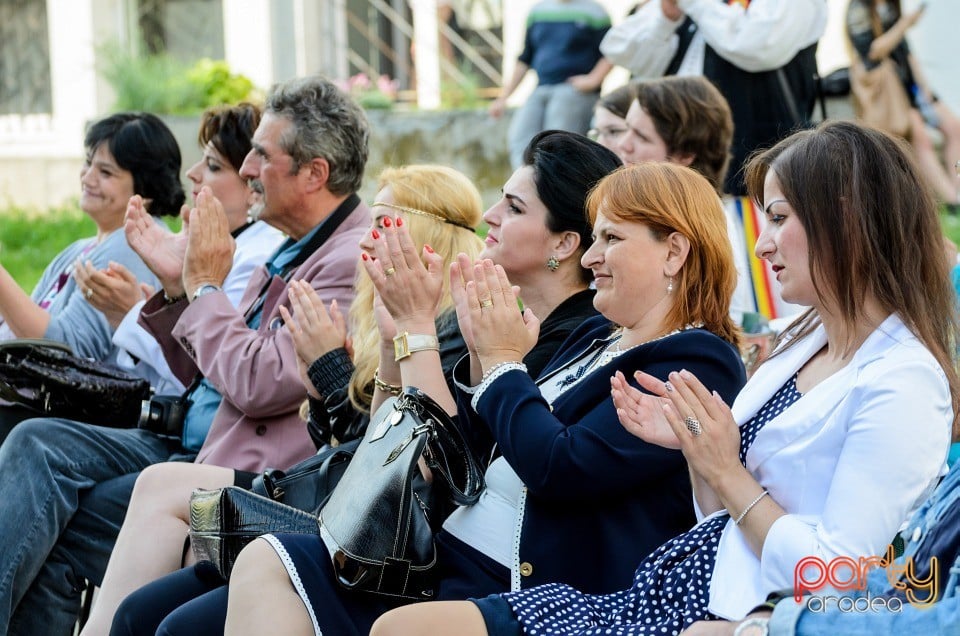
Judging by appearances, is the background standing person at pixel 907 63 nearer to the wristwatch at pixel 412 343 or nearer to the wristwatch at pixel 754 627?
the wristwatch at pixel 412 343

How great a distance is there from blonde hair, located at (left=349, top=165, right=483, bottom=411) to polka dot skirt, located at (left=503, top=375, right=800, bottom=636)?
1.27 meters

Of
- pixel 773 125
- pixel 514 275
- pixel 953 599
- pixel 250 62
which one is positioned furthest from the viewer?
pixel 250 62

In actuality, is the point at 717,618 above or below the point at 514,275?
below

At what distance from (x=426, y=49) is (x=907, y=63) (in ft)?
14.9

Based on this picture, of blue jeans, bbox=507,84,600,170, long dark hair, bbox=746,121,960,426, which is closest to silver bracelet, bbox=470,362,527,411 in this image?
long dark hair, bbox=746,121,960,426

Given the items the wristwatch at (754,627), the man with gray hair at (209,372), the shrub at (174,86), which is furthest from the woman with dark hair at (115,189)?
the shrub at (174,86)

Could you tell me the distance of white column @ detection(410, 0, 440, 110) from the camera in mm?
10867

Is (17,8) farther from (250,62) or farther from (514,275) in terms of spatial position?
(514,275)

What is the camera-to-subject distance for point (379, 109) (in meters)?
9.66

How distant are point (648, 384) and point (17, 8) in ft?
40.4

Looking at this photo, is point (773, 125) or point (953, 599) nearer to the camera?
point (953, 599)

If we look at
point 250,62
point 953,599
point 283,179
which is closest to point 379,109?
point 250,62

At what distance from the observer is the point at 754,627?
6.64 ft

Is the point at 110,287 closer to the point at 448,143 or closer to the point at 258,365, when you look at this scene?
the point at 258,365
